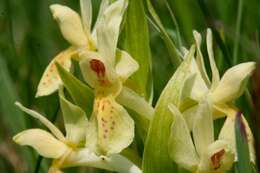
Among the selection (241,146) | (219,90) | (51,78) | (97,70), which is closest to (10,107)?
(51,78)

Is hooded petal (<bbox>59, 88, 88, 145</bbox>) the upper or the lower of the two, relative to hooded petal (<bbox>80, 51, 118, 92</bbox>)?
lower

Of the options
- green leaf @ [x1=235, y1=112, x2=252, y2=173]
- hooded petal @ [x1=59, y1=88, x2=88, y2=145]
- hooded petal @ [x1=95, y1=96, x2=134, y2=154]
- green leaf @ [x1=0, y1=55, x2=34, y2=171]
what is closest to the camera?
green leaf @ [x1=235, y1=112, x2=252, y2=173]

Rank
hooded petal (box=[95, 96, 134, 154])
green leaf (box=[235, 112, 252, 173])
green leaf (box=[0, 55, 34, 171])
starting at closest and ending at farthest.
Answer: green leaf (box=[235, 112, 252, 173])
hooded petal (box=[95, 96, 134, 154])
green leaf (box=[0, 55, 34, 171])

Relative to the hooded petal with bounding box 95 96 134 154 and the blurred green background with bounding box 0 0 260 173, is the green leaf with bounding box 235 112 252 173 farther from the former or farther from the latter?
the blurred green background with bounding box 0 0 260 173

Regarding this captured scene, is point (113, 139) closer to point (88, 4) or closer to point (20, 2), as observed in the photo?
point (88, 4)

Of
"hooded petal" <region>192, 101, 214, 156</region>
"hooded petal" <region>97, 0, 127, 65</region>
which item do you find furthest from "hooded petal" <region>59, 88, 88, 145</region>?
"hooded petal" <region>192, 101, 214, 156</region>

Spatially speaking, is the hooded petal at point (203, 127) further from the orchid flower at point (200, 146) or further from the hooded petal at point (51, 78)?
the hooded petal at point (51, 78)

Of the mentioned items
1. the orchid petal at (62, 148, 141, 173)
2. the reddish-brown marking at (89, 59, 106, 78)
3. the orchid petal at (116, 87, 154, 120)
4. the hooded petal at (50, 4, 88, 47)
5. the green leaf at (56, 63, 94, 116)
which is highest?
the hooded petal at (50, 4, 88, 47)

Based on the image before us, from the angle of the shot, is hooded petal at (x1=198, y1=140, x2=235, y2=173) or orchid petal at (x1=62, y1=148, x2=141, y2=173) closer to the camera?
hooded petal at (x1=198, y1=140, x2=235, y2=173)
